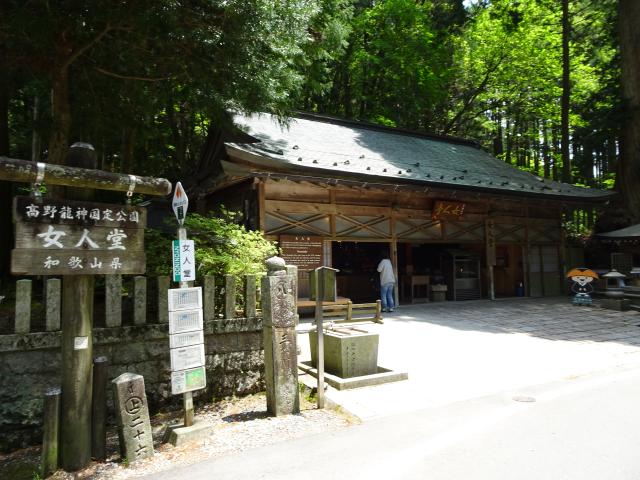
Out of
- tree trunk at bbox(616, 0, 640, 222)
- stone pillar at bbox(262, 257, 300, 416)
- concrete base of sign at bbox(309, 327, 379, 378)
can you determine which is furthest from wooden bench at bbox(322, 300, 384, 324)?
tree trunk at bbox(616, 0, 640, 222)

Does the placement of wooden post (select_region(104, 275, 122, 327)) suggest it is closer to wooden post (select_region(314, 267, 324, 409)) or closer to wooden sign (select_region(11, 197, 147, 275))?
wooden sign (select_region(11, 197, 147, 275))

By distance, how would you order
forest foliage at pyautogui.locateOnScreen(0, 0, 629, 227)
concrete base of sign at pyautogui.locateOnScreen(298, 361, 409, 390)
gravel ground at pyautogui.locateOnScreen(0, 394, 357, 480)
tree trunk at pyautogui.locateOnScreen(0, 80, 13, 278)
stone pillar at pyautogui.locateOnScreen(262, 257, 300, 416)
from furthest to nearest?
1. tree trunk at pyautogui.locateOnScreen(0, 80, 13, 278)
2. forest foliage at pyautogui.locateOnScreen(0, 0, 629, 227)
3. concrete base of sign at pyautogui.locateOnScreen(298, 361, 409, 390)
4. stone pillar at pyautogui.locateOnScreen(262, 257, 300, 416)
5. gravel ground at pyautogui.locateOnScreen(0, 394, 357, 480)

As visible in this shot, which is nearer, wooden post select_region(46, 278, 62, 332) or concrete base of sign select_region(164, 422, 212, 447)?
concrete base of sign select_region(164, 422, 212, 447)

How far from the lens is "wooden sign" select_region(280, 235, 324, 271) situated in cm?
1062

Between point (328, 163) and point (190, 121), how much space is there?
404 inches

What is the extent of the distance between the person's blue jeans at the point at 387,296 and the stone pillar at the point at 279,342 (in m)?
7.25

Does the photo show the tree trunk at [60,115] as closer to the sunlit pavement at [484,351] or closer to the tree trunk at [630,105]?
the sunlit pavement at [484,351]

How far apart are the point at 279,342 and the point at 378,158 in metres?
10.2

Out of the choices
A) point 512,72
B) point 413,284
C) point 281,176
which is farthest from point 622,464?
point 512,72

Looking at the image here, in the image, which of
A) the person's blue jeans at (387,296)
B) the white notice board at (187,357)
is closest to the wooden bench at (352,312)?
the person's blue jeans at (387,296)

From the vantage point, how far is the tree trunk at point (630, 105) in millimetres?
15727

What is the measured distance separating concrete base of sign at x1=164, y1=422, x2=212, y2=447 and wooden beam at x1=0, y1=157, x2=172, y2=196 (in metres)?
2.40

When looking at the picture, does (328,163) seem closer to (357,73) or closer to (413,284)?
(413,284)

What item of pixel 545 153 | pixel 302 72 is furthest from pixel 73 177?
pixel 545 153
